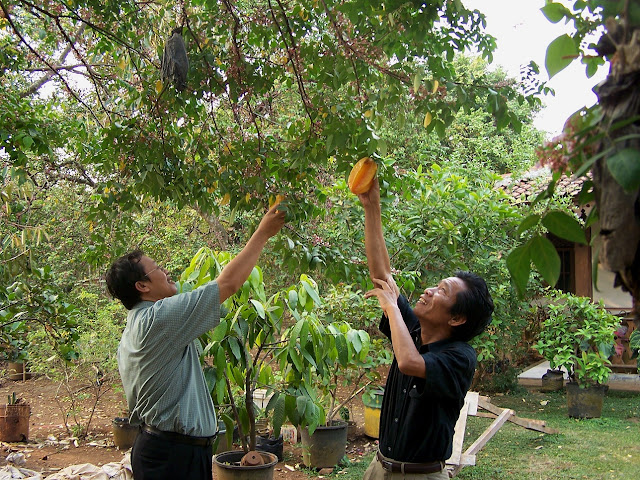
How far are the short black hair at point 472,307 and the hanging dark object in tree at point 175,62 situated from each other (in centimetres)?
149

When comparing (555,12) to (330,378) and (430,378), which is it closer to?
(430,378)

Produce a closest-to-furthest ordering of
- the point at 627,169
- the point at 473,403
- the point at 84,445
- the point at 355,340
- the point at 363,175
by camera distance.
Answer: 1. the point at 627,169
2. the point at 363,175
3. the point at 355,340
4. the point at 473,403
5. the point at 84,445

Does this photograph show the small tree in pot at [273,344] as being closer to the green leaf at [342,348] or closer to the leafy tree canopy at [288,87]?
the green leaf at [342,348]

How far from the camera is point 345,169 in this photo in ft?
8.38

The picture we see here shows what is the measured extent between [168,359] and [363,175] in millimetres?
967

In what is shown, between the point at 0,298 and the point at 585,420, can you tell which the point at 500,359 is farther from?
the point at 0,298

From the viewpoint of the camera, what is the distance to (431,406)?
204 centimetres

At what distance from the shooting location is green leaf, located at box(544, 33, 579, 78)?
812 mm

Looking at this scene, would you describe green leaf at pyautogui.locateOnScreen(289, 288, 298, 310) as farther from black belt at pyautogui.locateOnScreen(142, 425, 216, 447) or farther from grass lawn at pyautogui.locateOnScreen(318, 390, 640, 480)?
grass lawn at pyautogui.locateOnScreen(318, 390, 640, 480)

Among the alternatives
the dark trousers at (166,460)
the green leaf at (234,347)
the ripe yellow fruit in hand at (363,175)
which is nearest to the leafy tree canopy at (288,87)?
the ripe yellow fruit in hand at (363,175)

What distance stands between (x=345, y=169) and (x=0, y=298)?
302 cm

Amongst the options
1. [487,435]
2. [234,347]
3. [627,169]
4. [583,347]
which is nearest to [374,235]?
[234,347]

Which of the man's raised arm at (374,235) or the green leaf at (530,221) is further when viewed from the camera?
the man's raised arm at (374,235)

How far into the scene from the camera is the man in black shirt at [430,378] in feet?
6.43
